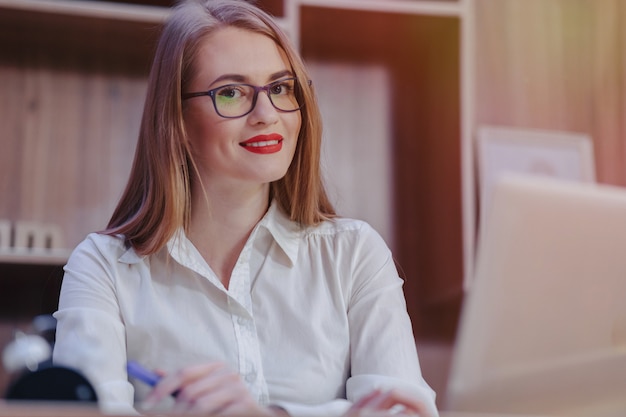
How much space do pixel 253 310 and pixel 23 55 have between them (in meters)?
1.25

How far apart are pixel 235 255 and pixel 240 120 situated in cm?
25

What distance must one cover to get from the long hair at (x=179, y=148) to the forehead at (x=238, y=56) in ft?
0.04

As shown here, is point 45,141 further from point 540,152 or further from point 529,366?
point 529,366

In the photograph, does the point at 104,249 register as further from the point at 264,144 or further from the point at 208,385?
the point at 208,385

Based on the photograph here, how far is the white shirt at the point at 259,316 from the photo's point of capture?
4.55ft

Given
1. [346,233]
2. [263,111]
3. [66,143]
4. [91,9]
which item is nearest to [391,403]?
[346,233]

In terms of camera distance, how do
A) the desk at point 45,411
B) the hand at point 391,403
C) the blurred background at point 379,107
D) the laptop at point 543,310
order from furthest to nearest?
1. the blurred background at point 379,107
2. the hand at point 391,403
3. the laptop at point 543,310
4. the desk at point 45,411

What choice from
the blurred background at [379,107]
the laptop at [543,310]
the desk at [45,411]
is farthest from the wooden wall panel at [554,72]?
the desk at [45,411]

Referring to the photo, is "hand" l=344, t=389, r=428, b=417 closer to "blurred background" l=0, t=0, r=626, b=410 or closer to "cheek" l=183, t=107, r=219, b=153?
"cheek" l=183, t=107, r=219, b=153

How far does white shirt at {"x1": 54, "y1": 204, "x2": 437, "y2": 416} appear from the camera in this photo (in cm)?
139

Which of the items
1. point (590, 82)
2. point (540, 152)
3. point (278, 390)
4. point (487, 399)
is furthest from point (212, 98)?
point (590, 82)

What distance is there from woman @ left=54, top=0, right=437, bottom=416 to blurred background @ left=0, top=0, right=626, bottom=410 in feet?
1.78

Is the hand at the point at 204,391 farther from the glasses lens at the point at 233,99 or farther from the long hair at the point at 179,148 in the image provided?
the glasses lens at the point at 233,99

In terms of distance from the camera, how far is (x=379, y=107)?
2596mm
